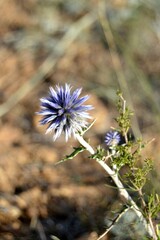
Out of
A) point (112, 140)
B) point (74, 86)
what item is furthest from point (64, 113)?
point (74, 86)

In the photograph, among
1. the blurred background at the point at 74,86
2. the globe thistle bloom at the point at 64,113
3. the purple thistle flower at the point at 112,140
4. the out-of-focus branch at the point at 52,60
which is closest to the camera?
the globe thistle bloom at the point at 64,113

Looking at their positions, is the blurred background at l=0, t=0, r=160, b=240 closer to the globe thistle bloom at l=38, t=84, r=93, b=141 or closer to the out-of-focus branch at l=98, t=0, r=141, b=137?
the out-of-focus branch at l=98, t=0, r=141, b=137

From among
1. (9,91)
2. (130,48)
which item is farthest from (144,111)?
(9,91)

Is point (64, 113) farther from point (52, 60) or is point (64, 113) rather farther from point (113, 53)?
point (113, 53)

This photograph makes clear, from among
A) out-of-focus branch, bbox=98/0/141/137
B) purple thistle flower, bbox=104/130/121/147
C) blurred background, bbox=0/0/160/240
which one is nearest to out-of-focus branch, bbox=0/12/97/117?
blurred background, bbox=0/0/160/240

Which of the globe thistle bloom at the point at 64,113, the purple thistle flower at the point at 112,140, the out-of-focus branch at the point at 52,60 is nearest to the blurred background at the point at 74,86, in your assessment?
the out-of-focus branch at the point at 52,60

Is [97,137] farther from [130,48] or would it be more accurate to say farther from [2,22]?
[2,22]

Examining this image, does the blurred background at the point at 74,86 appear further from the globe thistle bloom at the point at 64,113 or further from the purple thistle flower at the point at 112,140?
the globe thistle bloom at the point at 64,113
